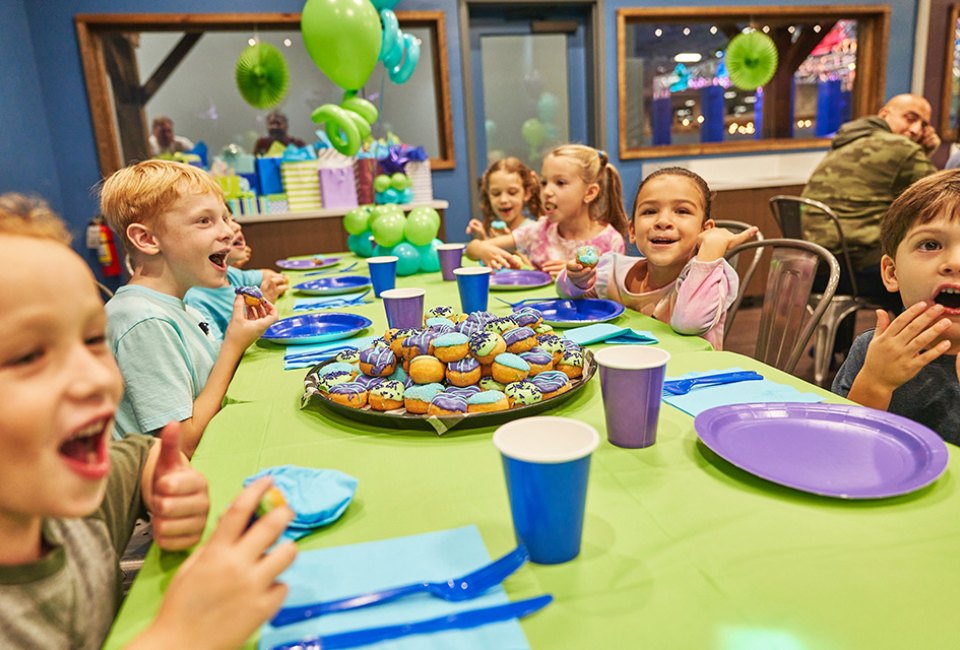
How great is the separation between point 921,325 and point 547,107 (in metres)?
4.52

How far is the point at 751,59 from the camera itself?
16.8 feet

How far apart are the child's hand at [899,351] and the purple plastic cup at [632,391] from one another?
0.42 m

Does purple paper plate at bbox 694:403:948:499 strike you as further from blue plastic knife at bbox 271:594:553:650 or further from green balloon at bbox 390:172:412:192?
green balloon at bbox 390:172:412:192

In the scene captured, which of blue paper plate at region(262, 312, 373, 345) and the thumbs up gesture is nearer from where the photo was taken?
the thumbs up gesture

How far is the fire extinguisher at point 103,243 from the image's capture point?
4.14 meters

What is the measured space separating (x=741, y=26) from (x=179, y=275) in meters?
5.22

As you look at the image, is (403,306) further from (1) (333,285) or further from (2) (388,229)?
(2) (388,229)

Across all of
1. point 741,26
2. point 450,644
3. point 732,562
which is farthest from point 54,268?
point 741,26

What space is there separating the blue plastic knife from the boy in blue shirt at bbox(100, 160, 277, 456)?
80cm

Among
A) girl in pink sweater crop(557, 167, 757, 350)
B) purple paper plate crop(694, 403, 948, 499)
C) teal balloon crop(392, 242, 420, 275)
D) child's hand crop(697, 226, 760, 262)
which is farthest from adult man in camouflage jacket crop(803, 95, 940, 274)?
purple paper plate crop(694, 403, 948, 499)

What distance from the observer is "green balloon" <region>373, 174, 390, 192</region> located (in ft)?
11.3

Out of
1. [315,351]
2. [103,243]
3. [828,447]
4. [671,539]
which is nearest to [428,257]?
[315,351]

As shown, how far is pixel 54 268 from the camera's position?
0.54 metres

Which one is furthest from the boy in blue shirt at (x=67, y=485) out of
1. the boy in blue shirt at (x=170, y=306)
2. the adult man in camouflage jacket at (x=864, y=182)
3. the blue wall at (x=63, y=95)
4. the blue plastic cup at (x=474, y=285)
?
the blue wall at (x=63, y=95)
